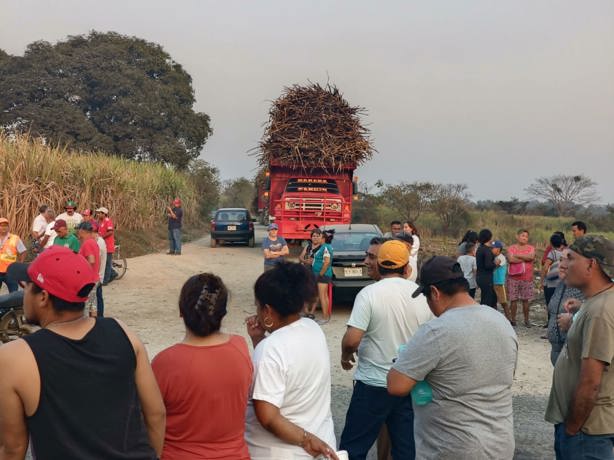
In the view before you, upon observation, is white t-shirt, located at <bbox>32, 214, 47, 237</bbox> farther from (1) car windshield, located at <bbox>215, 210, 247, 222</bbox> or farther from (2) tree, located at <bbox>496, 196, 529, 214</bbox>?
(2) tree, located at <bbox>496, 196, 529, 214</bbox>

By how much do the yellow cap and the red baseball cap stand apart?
202cm

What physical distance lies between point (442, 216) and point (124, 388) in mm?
24898

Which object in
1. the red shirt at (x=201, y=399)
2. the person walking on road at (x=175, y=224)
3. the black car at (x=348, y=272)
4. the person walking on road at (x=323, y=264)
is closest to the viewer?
the red shirt at (x=201, y=399)

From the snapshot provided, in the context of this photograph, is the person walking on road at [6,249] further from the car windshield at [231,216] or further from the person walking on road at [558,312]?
the car windshield at [231,216]

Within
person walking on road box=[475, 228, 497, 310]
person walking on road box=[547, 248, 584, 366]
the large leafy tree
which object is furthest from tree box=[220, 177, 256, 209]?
person walking on road box=[547, 248, 584, 366]

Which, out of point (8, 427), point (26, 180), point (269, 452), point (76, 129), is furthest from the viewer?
point (76, 129)

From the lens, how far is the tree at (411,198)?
26766 millimetres

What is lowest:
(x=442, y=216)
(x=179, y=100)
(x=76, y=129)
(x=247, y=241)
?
(x=247, y=241)

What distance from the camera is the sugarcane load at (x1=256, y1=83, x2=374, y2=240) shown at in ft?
57.3

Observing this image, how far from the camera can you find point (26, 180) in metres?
15.2

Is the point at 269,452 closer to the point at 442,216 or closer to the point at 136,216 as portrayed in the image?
the point at 136,216

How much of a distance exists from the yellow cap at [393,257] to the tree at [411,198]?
23.3 metres

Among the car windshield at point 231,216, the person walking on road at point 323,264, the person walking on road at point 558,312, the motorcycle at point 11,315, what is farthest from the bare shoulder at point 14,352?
the car windshield at point 231,216

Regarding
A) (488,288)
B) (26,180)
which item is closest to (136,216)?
(26,180)
